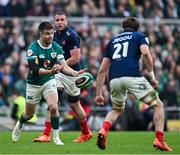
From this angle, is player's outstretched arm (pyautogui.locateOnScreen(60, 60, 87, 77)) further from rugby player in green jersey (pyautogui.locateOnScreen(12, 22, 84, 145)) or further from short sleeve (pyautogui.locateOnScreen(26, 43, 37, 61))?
short sleeve (pyautogui.locateOnScreen(26, 43, 37, 61))

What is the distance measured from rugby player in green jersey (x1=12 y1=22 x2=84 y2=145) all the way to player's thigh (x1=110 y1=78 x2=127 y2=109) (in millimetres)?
Answer: 996

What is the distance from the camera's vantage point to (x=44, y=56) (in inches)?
654

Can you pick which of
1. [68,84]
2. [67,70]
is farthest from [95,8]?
[67,70]

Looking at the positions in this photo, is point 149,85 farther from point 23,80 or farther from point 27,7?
point 27,7

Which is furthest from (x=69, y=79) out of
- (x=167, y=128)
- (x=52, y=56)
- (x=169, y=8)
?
(x=169, y=8)

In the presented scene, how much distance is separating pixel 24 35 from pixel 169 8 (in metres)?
6.92

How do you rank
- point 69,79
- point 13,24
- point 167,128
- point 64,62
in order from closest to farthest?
point 64,62, point 69,79, point 167,128, point 13,24

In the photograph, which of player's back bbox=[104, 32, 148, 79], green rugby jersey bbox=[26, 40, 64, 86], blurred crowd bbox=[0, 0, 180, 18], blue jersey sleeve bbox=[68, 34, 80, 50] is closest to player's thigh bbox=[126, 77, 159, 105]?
player's back bbox=[104, 32, 148, 79]

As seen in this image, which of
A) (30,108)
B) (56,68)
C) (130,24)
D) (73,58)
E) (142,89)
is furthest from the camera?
(73,58)

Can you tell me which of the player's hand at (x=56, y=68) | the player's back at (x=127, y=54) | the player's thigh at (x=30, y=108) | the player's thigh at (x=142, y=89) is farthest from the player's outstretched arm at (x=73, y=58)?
the player's thigh at (x=142, y=89)

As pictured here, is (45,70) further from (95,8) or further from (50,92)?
(95,8)

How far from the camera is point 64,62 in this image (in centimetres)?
1655

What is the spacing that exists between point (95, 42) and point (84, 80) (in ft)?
Result: 45.7

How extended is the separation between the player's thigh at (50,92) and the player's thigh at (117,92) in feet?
4.63
